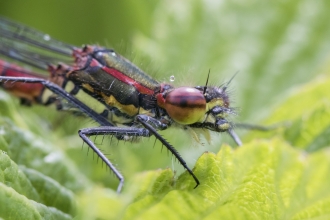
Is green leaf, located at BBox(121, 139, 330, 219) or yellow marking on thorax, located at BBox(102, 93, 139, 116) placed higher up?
yellow marking on thorax, located at BBox(102, 93, 139, 116)

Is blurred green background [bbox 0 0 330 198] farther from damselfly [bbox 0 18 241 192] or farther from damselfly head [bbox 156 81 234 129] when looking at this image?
damselfly head [bbox 156 81 234 129]

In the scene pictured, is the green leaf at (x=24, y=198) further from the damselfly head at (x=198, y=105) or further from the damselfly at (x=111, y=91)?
the damselfly head at (x=198, y=105)

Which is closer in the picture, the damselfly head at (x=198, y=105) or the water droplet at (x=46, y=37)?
the damselfly head at (x=198, y=105)

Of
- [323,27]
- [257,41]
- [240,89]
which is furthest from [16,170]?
[323,27]

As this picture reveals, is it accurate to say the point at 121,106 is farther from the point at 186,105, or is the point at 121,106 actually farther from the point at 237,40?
the point at 237,40

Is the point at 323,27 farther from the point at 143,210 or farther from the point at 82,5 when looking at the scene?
the point at 143,210

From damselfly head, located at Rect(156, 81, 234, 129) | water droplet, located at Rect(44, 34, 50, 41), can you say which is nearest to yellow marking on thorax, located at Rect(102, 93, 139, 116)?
damselfly head, located at Rect(156, 81, 234, 129)

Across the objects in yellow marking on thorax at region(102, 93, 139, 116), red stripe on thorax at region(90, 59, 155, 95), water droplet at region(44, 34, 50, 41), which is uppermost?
water droplet at region(44, 34, 50, 41)

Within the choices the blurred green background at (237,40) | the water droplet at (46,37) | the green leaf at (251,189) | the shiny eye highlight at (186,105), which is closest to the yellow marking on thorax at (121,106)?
the shiny eye highlight at (186,105)
